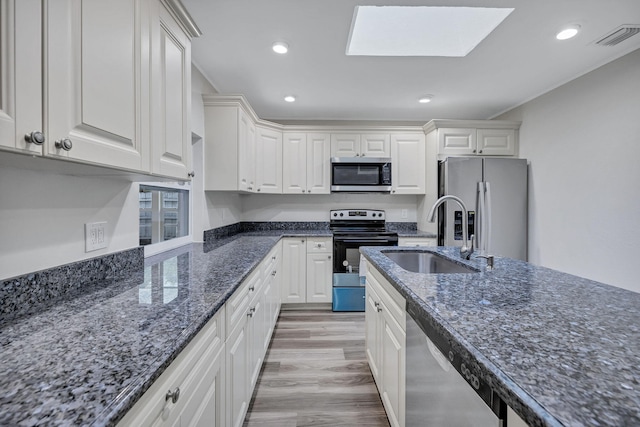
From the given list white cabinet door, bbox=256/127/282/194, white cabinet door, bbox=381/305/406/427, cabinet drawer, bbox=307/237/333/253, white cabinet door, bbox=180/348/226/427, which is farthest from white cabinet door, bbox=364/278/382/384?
white cabinet door, bbox=256/127/282/194

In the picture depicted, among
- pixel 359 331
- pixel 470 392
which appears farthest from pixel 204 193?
pixel 470 392

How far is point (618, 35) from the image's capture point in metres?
2.01

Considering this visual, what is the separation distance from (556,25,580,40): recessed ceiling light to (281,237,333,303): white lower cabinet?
8.57 ft

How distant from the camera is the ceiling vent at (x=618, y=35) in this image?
6.34ft

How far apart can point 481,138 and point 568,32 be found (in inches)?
59.8

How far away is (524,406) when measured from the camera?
1.58 feet

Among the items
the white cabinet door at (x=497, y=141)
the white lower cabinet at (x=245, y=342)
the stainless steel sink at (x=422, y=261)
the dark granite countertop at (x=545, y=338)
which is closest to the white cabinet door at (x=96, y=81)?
the white lower cabinet at (x=245, y=342)

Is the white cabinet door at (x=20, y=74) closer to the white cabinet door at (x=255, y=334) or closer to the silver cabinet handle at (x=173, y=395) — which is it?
the silver cabinet handle at (x=173, y=395)

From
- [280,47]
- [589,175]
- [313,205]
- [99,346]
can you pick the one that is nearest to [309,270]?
[313,205]

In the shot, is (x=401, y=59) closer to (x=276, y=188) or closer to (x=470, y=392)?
(x=276, y=188)

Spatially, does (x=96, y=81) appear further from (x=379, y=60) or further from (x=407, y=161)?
(x=407, y=161)

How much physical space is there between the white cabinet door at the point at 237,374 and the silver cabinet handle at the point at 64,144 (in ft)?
2.91

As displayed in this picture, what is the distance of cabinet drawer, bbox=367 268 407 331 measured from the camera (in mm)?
1240

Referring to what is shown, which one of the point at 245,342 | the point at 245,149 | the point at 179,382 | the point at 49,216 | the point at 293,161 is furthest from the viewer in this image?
the point at 293,161
